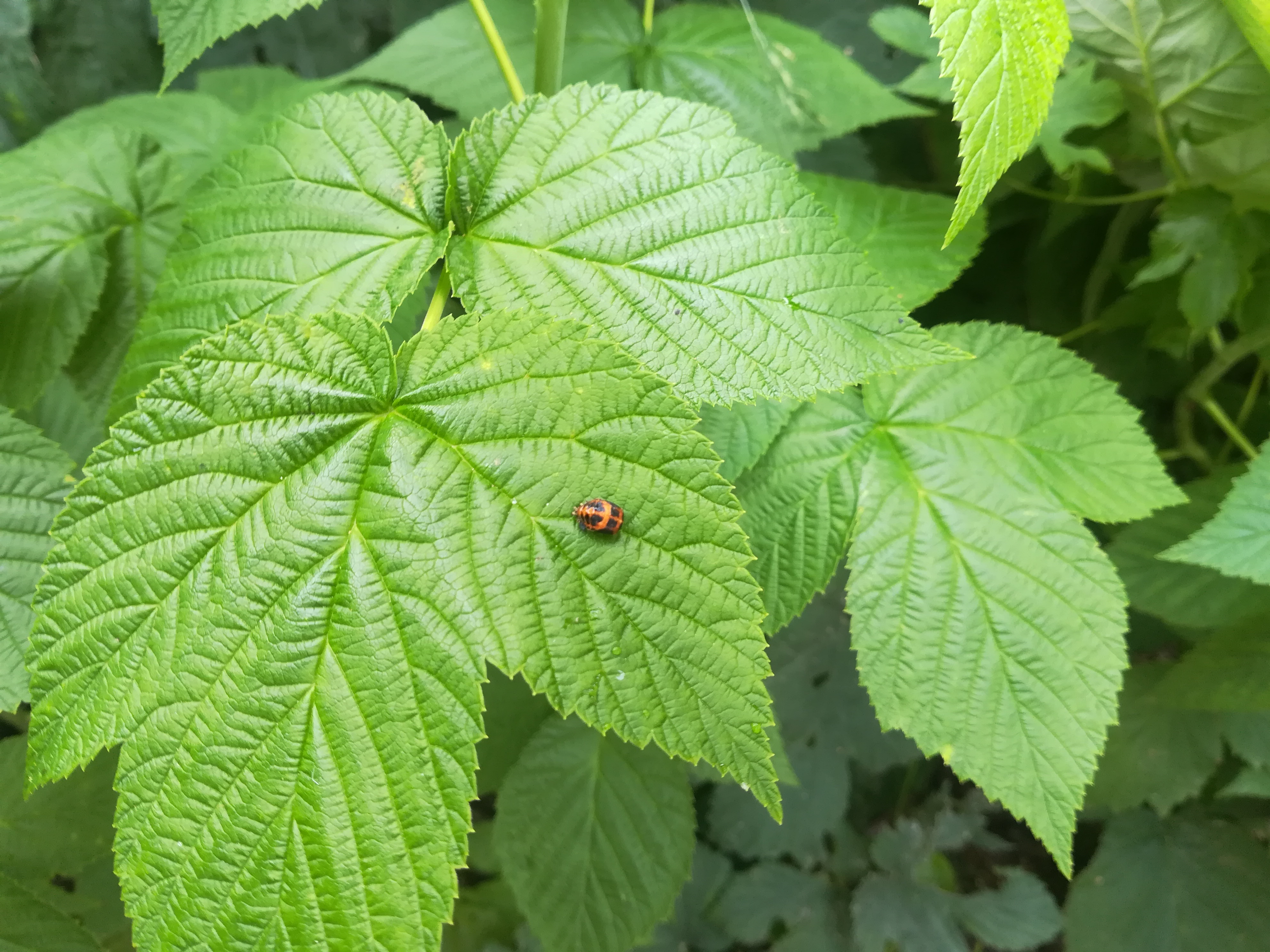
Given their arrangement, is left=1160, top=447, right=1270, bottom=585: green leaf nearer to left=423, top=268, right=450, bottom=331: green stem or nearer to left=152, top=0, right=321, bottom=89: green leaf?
left=423, top=268, right=450, bottom=331: green stem

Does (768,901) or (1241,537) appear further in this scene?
(768,901)

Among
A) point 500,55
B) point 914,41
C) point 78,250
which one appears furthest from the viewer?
point 914,41

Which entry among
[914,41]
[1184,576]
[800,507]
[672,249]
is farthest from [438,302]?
[1184,576]

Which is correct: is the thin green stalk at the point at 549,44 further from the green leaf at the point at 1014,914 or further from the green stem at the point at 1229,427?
the green leaf at the point at 1014,914

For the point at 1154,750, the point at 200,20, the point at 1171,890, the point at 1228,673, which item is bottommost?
the point at 1171,890

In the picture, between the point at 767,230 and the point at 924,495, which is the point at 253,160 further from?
the point at 924,495

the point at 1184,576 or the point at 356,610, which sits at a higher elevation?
the point at 356,610

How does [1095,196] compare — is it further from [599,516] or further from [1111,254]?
[599,516]

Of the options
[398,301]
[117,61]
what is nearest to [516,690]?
[398,301]
